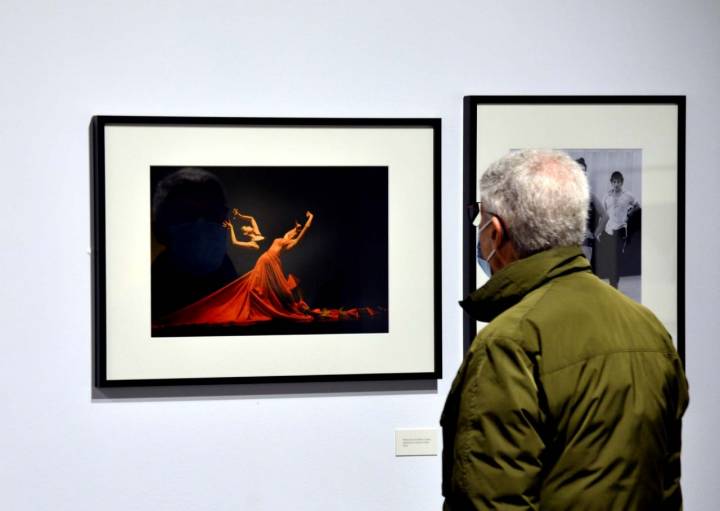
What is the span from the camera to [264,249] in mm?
2250

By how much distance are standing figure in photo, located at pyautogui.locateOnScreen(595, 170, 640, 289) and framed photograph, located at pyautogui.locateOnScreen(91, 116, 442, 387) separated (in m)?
0.47

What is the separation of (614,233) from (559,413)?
3.83ft

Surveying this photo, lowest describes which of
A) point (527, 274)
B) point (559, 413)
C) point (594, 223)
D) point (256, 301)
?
point (559, 413)

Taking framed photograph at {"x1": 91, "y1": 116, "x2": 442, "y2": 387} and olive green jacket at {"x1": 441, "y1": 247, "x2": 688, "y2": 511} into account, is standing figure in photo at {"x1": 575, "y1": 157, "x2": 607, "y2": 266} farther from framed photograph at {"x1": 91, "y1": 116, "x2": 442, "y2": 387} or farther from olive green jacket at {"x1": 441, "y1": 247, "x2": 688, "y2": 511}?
olive green jacket at {"x1": 441, "y1": 247, "x2": 688, "y2": 511}

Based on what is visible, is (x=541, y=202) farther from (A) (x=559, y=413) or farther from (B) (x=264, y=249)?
(B) (x=264, y=249)

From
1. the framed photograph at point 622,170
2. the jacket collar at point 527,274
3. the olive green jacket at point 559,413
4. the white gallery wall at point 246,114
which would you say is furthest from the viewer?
the framed photograph at point 622,170

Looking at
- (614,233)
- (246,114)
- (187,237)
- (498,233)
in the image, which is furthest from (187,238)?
(614,233)

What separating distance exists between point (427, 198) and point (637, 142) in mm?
612

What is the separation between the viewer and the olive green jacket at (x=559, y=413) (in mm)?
1293

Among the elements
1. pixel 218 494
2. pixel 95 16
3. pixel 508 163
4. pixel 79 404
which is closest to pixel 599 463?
pixel 508 163

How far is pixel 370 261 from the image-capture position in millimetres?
2283

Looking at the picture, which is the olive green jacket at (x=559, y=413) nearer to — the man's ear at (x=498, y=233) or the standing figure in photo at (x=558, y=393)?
the standing figure in photo at (x=558, y=393)

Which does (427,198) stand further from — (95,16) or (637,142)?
(95,16)

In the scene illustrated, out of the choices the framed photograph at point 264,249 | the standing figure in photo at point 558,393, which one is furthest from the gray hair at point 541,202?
the framed photograph at point 264,249
